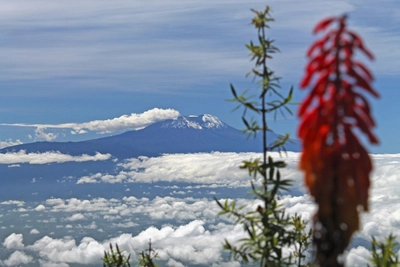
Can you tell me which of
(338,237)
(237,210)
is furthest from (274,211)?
(338,237)

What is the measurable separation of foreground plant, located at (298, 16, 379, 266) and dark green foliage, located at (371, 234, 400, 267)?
7.05 metres

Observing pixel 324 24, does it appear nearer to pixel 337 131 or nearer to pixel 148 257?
pixel 337 131

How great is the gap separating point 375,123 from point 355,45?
1.10 metres

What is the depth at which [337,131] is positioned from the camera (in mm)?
8414

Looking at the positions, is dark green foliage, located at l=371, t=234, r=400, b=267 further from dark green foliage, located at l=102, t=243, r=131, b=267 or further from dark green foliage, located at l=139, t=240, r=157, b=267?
dark green foliage, located at l=102, t=243, r=131, b=267

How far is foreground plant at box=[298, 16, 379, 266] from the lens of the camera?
8.38 meters

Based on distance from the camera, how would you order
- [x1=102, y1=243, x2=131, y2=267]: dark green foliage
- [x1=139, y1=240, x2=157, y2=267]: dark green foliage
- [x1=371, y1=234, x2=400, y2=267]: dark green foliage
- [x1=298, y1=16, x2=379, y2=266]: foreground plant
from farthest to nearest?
[x1=102, y1=243, x2=131, y2=267]: dark green foliage → [x1=139, y1=240, x2=157, y2=267]: dark green foliage → [x1=371, y1=234, x2=400, y2=267]: dark green foliage → [x1=298, y1=16, x2=379, y2=266]: foreground plant

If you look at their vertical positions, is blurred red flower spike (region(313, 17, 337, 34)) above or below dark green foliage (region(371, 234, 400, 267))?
above

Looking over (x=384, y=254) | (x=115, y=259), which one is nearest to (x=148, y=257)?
(x=115, y=259)

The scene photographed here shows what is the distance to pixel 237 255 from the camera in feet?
54.5

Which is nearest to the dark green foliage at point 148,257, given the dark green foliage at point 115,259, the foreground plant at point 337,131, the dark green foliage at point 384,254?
the dark green foliage at point 115,259

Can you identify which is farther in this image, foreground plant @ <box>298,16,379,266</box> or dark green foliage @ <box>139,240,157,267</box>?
dark green foliage @ <box>139,240,157,267</box>

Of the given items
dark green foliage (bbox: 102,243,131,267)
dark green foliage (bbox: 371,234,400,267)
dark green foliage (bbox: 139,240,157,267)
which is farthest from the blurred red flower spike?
dark green foliage (bbox: 102,243,131,267)

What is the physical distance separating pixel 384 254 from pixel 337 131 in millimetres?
7857
